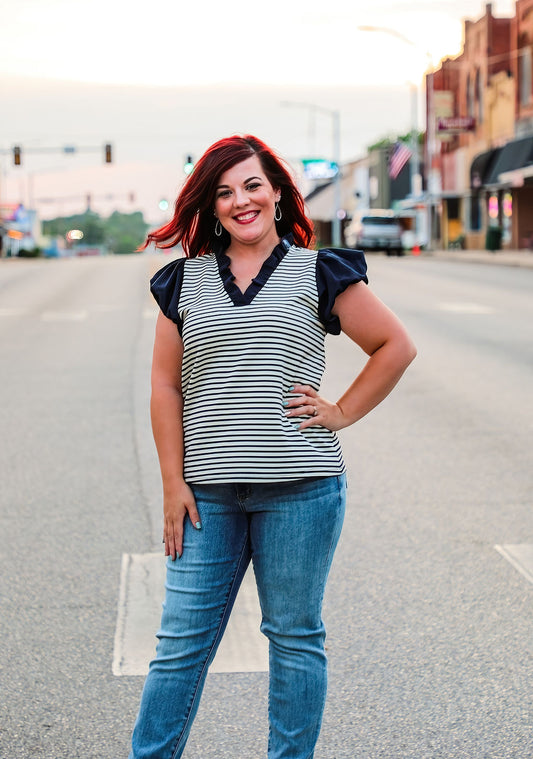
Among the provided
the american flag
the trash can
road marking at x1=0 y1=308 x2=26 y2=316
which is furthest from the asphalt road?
the american flag

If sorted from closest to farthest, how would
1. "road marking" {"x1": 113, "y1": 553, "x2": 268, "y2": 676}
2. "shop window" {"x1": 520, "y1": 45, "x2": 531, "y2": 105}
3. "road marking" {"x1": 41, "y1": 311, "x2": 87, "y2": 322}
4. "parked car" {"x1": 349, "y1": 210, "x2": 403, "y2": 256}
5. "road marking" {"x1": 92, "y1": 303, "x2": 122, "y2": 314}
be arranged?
"road marking" {"x1": 113, "y1": 553, "x2": 268, "y2": 676} < "road marking" {"x1": 41, "y1": 311, "x2": 87, "y2": 322} < "road marking" {"x1": 92, "y1": 303, "x2": 122, "y2": 314} < "shop window" {"x1": 520, "y1": 45, "x2": 531, "y2": 105} < "parked car" {"x1": 349, "y1": 210, "x2": 403, "y2": 256}

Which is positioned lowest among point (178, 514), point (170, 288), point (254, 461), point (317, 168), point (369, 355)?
point (178, 514)

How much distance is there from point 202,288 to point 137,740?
3.89 ft

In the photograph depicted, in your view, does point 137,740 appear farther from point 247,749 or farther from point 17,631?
point 17,631

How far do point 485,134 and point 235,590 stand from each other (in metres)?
55.0

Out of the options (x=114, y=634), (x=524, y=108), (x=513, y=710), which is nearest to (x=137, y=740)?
(x=513, y=710)

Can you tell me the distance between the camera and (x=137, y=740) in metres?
2.98

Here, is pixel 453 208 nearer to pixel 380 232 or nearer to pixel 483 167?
pixel 380 232

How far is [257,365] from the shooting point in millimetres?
2926

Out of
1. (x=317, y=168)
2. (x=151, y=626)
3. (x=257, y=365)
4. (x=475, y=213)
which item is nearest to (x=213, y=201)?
(x=257, y=365)

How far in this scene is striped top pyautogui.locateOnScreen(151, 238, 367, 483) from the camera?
9.57 ft

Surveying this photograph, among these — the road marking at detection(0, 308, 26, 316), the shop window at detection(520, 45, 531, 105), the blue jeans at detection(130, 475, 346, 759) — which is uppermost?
the shop window at detection(520, 45, 531, 105)

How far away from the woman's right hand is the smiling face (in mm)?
702

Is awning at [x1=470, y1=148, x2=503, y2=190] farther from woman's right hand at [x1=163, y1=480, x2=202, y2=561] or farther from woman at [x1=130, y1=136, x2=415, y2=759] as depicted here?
woman's right hand at [x1=163, y1=480, x2=202, y2=561]
